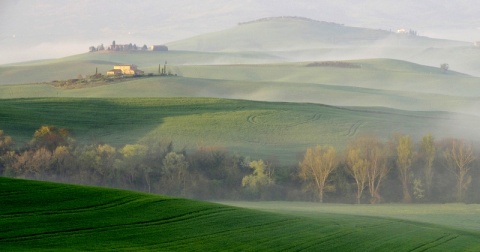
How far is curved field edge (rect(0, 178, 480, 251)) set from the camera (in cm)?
3011

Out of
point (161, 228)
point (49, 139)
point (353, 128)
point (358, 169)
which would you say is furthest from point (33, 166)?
point (353, 128)

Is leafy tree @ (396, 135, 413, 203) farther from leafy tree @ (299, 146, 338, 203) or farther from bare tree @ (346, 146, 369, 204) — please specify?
leafy tree @ (299, 146, 338, 203)

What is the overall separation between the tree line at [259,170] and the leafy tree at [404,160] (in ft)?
0.20

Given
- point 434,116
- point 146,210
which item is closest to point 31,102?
point 434,116

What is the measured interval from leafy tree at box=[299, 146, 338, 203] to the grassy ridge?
12.6ft

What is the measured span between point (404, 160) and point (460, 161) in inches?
167

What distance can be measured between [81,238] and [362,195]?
117ft

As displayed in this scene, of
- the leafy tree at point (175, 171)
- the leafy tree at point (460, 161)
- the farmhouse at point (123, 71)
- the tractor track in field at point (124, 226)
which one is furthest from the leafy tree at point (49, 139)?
the farmhouse at point (123, 71)

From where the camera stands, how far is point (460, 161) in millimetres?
68875

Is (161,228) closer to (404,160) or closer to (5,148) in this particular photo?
(5,148)

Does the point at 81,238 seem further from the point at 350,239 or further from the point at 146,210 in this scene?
the point at 350,239

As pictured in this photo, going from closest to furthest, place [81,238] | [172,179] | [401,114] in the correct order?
1. [81,238]
2. [172,179]
3. [401,114]

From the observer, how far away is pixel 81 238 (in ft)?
98.5

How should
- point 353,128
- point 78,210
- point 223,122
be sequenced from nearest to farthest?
1. point 78,210
2. point 223,122
3. point 353,128
